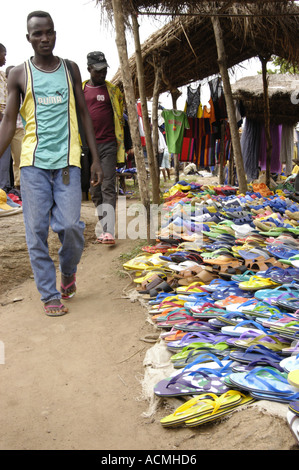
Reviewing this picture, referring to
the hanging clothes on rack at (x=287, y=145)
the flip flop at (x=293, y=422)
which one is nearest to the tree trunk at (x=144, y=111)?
the flip flop at (x=293, y=422)

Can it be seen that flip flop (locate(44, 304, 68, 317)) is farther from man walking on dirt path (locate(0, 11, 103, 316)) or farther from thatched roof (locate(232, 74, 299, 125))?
thatched roof (locate(232, 74, 299, 125))

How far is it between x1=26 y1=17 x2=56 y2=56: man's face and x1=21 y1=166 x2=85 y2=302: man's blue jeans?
788mm

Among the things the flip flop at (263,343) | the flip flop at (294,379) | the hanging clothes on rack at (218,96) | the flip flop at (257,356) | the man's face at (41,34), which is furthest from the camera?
the hanging clothes on rack at (218,96)

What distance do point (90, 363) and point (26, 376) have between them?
0.34 metres

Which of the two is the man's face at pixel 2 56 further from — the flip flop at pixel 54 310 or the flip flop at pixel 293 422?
the flip flop at pixel 293 422

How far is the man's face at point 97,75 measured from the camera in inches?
176

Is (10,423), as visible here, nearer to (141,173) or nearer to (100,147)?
(141,173)

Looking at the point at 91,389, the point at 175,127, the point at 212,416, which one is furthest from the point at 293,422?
the point at 175,127

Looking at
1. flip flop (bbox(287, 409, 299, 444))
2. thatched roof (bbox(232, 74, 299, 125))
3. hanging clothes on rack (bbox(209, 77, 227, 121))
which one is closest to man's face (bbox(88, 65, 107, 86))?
flip flop (bbox(287, 409, 299, 444))

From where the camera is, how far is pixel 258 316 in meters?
2.28

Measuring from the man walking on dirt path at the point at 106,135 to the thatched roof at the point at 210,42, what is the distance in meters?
2.13

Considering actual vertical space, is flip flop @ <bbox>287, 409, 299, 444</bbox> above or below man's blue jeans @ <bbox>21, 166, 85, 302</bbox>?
below

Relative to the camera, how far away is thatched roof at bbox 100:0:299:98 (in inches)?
252

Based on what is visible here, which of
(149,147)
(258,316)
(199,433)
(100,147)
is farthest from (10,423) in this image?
(149,147)
